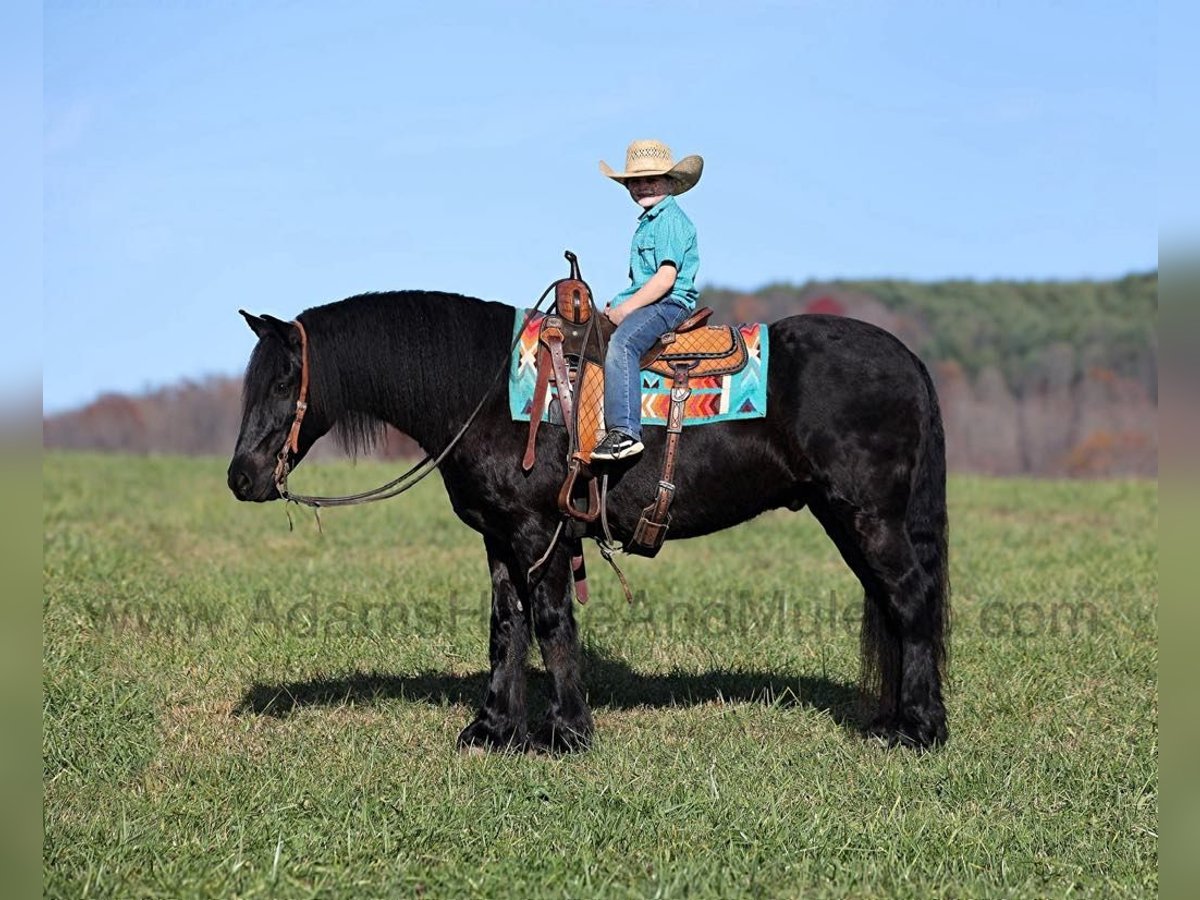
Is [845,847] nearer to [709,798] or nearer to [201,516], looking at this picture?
[709,798]

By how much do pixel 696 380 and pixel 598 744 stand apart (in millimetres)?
2012

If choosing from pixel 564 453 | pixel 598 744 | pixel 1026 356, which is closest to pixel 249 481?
pixel 564 453

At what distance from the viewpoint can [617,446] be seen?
5.85 meters

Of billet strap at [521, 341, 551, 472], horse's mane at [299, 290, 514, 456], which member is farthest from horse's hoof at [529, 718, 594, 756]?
horse's mane at [299, 290, 514, 456]

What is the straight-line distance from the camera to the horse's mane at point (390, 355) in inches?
238

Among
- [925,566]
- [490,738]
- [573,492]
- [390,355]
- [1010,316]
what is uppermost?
[1010,316]

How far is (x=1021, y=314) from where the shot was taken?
50.5 m

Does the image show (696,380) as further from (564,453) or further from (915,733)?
(915,733)

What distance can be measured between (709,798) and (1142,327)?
48.3 metres

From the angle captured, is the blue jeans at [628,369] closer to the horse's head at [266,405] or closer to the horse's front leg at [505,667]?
the horse's front leg at [505,667]

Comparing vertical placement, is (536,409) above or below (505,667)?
above

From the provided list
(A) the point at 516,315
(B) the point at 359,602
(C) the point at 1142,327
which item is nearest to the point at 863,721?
(A) the point at 516,315

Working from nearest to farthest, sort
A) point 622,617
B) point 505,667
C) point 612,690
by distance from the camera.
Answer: point 505,667, point 612,690, point 622,617

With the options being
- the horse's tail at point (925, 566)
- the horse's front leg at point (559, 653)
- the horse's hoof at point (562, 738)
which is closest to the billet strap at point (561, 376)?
the horse's front leg at point (559, 653)
